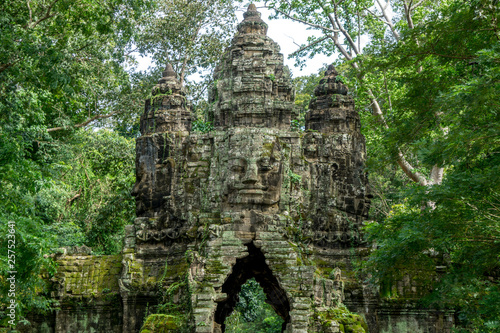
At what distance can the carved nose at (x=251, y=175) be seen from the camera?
14.8 m

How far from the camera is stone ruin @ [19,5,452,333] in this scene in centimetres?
1445

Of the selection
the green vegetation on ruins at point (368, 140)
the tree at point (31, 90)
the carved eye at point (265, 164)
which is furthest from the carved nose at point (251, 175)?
the tree at point (31, 90)

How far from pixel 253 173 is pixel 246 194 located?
21.1 inches

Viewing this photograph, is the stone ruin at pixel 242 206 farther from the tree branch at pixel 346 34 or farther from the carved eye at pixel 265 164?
the tree branch at pixel 346 34

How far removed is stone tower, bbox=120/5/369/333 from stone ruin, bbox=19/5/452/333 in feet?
0.10

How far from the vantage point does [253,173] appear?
584 inches

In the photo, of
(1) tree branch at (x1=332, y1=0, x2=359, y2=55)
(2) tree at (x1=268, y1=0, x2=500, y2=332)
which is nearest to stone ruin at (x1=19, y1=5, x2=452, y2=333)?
(2) tree at (x1=268, y1=0, x2=500, y2=332)

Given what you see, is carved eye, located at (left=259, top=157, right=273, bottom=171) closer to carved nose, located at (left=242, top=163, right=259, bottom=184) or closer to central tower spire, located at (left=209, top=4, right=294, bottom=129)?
carved nose, located at (left=242, top=163, right=259, bottom=184)

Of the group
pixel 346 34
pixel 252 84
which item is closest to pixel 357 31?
pixel 346 34

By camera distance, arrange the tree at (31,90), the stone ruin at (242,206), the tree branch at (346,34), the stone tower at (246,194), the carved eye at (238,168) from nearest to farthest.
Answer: the stone tower at (246,194) < the tree at (31,90) < the stone ruin at (242,206) < the carved eye at (238,168) < the tree branch at (346,34)

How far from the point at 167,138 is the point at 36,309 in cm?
565

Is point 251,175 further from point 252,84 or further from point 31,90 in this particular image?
A: point 31,90

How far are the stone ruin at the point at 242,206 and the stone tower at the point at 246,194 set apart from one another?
3 cm

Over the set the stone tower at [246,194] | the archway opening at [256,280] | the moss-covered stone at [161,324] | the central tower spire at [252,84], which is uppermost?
the central tower spire at [252,84]
